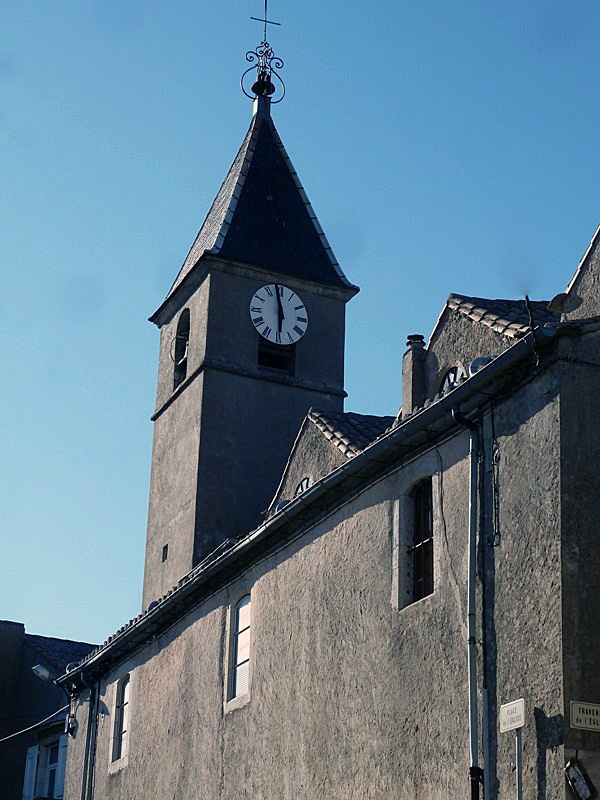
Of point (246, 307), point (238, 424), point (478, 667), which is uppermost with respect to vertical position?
point (246, 307)

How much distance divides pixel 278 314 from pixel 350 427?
6607 mm

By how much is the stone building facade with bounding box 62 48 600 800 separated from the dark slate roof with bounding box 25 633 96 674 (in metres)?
8.27

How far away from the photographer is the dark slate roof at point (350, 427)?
73.3ft

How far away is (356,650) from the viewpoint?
17.0 meters

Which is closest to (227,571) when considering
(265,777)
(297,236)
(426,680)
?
(265,777)

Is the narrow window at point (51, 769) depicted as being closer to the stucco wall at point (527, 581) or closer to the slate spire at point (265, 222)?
the slate spire at point (265, 222)

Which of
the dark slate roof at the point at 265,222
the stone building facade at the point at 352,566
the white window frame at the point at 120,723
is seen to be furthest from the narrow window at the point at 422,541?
the dark slate roof at the point at 265,222

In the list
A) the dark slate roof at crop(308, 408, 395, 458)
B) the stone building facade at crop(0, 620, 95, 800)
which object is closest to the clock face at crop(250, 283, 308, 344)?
the dark slate roof at crop(308, 408, 395, 458)

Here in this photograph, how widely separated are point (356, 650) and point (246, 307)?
13.2 meters

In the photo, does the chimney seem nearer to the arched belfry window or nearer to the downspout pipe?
the downspout pipe

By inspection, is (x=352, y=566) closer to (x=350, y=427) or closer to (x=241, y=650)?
(x=241, y=650)

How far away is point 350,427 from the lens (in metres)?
23.2

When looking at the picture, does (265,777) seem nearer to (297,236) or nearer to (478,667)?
(478,667)

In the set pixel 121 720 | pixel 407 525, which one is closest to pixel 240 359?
pixel 121 720
